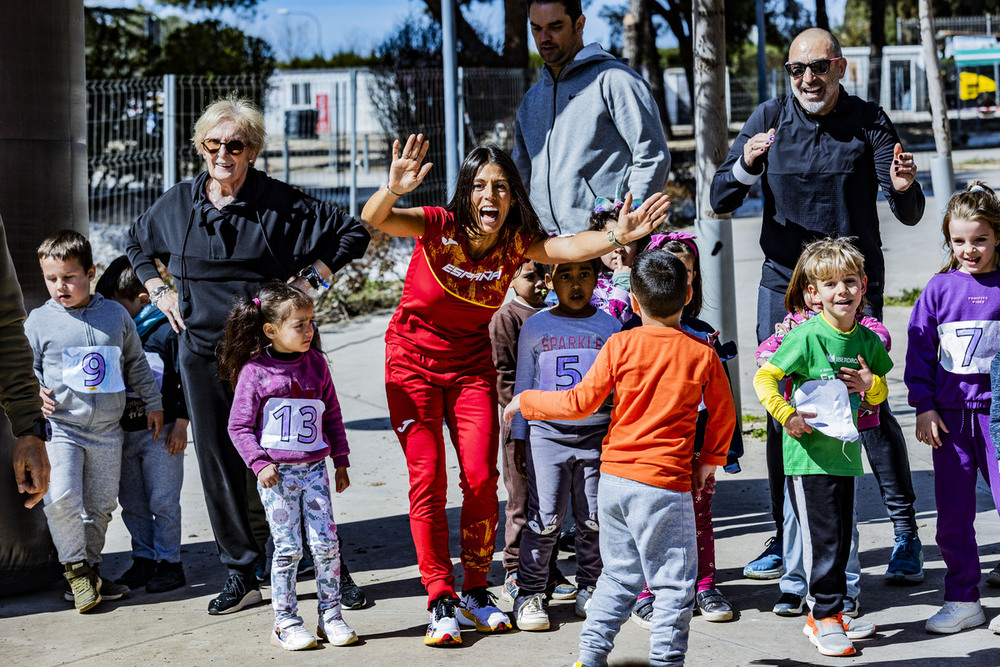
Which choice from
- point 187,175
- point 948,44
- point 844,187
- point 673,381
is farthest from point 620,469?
point 948,44

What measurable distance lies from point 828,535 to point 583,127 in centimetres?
203

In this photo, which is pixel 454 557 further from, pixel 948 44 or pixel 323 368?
pixel 948 44

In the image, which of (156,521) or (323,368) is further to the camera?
(156,521)

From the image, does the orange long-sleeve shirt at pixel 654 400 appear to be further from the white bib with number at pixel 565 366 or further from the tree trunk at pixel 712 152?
the tree trunk at pixel 712 152

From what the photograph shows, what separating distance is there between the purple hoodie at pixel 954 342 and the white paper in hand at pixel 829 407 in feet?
1.37

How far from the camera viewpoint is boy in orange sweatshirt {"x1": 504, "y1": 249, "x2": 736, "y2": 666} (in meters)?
3.61

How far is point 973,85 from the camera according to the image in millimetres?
30281

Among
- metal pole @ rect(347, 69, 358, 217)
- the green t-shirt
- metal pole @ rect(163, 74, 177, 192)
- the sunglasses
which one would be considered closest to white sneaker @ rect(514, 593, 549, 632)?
the green t-shirt

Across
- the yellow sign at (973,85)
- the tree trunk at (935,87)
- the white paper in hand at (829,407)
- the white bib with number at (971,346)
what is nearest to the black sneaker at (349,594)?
the white paper in hand at (829,407)

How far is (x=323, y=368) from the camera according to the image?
14.5 ft

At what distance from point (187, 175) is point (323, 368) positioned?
11072 mm

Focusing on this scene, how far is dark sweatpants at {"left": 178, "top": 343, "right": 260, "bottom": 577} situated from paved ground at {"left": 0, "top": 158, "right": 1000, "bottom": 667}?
26cm

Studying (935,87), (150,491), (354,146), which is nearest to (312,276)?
(150,491)

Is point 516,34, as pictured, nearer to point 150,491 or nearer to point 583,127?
point 583,127
